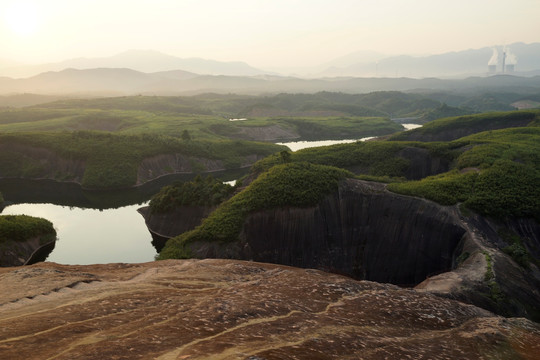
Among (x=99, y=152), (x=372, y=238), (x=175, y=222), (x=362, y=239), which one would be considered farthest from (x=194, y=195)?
(x=99, y=152)

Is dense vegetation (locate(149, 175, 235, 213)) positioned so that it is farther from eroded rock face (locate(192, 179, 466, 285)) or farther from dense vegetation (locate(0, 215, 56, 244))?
dense vegetation (locate(0, 215, 56, 244))

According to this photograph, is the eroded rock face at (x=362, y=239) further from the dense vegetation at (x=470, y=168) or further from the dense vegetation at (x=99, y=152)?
the dense vegetation at (x=99, y=152)

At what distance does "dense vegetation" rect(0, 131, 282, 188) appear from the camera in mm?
97188

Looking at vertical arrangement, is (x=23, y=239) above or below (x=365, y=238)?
above

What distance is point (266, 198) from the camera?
171 ft

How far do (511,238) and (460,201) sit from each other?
7.53 m

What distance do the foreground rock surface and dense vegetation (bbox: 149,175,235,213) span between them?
30.1 meters

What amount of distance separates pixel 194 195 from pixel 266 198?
670 inches

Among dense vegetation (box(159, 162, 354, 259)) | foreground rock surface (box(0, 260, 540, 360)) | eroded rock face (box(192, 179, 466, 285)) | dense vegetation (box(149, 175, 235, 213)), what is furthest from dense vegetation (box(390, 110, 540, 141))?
foreground rock surface (box(0, 260, 540, 360))

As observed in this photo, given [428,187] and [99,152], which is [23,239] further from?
[428,187]

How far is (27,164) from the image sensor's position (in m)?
104

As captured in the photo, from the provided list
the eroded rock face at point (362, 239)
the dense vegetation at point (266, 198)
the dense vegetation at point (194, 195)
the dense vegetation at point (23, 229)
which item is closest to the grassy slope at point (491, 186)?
the eroded rock face at point (362, 239)

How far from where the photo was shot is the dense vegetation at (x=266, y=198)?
159 feet

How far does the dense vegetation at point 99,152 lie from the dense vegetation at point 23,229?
35.3 meters
